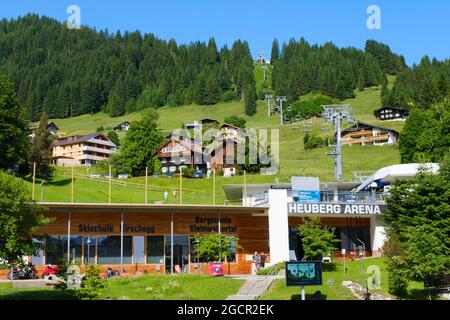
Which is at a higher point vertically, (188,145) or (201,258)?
(188,145)

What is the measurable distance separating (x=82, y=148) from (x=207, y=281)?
11870cm

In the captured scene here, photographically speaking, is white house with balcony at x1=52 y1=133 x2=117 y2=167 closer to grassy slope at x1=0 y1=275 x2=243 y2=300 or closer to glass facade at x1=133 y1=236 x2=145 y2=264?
glass facade at x1=133 y1=236 x2=145 y2=264

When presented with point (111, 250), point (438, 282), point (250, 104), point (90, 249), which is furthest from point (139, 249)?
point (250, 104)

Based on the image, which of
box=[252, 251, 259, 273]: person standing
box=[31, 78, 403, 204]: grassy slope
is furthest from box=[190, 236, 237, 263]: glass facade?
box=[31, 78, 403, 204]: grassy slope

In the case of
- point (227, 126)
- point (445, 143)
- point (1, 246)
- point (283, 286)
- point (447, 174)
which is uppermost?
point (227, 126)

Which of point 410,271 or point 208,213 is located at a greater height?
point 208,213

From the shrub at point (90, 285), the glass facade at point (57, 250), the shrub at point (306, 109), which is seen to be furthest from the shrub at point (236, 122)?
the shrub at point (90, 285)

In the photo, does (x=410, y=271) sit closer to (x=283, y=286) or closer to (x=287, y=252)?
(x=283, y=286)

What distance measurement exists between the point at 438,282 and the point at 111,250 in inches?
795

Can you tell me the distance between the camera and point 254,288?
31047 millimetres

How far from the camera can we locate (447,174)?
41.2 m

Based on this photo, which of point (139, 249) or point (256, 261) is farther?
point (256, 261)

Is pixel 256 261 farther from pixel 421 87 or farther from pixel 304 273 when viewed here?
pixel 421 87

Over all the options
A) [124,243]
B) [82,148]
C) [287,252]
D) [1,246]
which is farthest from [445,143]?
A: [82,148]
